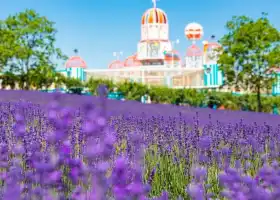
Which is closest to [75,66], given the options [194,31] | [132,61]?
[132,61]

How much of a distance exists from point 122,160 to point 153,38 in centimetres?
8464

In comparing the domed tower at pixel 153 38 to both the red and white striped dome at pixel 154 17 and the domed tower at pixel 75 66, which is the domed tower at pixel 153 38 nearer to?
the red and white striped dome at pixel 154 17

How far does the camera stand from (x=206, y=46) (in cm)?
8638

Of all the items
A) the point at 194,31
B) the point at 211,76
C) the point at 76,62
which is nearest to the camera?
the point at 211,76

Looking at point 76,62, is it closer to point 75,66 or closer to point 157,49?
point 75,66

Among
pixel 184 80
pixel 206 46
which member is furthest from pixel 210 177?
pixel 206 46

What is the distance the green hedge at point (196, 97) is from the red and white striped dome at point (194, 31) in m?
44.5

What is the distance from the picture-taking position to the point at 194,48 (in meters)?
83.7

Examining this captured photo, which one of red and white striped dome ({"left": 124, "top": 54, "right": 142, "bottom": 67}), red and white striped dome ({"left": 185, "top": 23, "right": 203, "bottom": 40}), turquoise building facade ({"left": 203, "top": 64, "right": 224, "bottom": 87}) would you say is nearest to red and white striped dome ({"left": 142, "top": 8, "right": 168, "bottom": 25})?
red and white striped dome ({"left": 185, "top": 23, "right": 203, "bottom": 40})

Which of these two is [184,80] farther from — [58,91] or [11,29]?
[58,91]

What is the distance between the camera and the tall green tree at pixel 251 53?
29.6 metres

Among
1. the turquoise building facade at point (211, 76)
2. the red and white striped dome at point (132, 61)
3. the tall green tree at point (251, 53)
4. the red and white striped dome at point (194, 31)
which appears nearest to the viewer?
the tall green tree at point (251, 53)

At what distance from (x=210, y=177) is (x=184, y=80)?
5642 centimetres

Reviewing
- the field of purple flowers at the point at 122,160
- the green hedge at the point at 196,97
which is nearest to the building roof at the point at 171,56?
the green hedge at the point at 196,97
